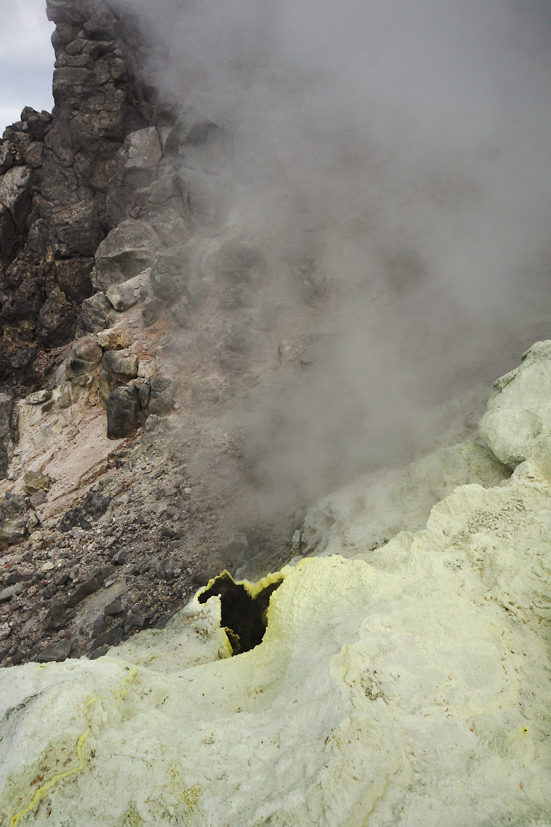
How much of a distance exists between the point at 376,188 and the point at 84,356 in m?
8.11

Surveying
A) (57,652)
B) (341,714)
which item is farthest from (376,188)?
(341,714)

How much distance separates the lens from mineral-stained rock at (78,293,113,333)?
11625mm

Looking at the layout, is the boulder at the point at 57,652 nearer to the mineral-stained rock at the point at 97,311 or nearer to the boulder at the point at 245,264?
the boulder at the point at 245,264

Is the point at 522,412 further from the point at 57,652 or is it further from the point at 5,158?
the point at 5,158

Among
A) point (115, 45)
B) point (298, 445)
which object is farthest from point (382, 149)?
point (115, 45)

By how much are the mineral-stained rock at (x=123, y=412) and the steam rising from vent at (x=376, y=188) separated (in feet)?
9.57

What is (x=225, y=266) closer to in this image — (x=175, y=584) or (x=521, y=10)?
(x=175, y=584)

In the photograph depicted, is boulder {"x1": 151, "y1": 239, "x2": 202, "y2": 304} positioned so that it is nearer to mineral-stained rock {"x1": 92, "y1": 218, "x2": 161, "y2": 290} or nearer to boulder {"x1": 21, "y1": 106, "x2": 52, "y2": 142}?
mineral-stained rock {"x1": 92, "y1": 218, "x2": 161, "y2": 290}

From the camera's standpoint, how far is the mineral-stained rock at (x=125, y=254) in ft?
40.0

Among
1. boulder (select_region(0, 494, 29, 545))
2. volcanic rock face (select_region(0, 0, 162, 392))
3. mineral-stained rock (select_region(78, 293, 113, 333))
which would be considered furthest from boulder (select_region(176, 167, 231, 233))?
boulder (select_region(0, 494, 29, 545))

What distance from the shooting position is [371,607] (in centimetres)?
284

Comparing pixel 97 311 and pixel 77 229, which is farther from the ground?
pixel 77 229

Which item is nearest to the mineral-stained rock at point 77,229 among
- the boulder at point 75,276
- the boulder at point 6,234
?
the boulder at point 75,276

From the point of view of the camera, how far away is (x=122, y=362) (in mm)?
10359
